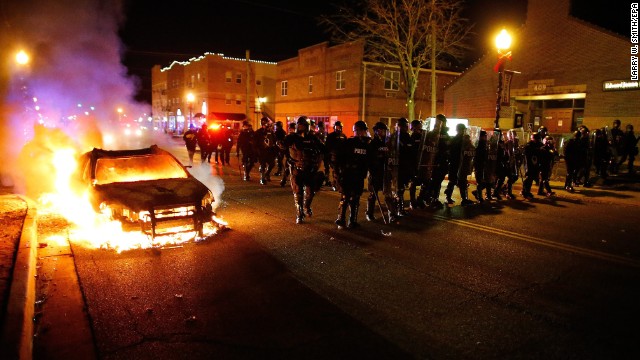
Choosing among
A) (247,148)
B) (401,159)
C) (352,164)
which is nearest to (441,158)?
(401,159)

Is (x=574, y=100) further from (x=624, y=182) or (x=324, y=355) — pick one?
(x=324, y=355)

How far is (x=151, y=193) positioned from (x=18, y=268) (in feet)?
6.61

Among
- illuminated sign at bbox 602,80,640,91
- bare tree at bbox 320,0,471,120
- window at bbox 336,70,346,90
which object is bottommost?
illuminated sign at bbox 602,80,640,91

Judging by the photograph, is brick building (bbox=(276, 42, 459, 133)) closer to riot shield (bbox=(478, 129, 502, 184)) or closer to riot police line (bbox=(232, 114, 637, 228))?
riot police line (bbox=(232, 114, 637, 228))

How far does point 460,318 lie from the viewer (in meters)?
4.18

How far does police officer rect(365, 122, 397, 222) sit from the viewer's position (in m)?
7.88

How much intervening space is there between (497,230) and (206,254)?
5.11m

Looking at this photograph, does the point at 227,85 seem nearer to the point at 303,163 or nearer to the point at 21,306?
the point at 303,163

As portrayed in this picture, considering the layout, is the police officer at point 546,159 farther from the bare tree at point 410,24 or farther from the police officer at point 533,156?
the bare tree at point 410,24

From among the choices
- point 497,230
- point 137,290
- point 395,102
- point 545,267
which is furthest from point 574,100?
point 137,290

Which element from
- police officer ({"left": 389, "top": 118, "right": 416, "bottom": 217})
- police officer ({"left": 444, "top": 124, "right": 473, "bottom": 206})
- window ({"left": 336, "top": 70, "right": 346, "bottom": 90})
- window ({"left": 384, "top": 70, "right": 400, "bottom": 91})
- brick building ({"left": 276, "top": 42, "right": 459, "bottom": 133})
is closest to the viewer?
police officer ({"left": 389, "top": 118, "right": 416, "bottom": 217})

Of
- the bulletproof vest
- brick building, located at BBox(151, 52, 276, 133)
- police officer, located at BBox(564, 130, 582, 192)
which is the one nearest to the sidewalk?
police officer, located at BBox(564, 130, 582, 192)

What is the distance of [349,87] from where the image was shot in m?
33.3

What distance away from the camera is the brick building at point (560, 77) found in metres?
20.6
